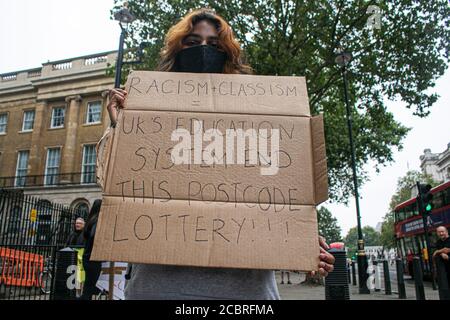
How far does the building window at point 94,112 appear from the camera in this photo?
26578 millimetres

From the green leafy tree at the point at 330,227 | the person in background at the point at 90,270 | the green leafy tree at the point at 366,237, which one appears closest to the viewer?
the person in background at the point at 90,270

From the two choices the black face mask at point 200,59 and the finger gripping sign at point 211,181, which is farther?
the black face mask at point 200,59

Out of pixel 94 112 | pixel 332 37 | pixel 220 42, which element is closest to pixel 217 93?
pixel 220 42

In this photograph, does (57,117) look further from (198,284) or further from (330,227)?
(330,227)

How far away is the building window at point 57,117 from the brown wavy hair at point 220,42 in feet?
92.1

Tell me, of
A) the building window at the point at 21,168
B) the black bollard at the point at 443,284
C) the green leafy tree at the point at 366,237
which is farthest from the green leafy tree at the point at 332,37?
the green leafy tree at the point at 366,237

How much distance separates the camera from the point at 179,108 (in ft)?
5.62

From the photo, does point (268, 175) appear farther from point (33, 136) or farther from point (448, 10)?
point (33, 136)

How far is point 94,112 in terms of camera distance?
26766 mm

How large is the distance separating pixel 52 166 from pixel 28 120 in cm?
513

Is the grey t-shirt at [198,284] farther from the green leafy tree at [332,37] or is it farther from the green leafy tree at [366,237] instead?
the green leafy tree at [366,237]

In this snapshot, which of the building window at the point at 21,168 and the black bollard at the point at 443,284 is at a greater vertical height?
the building window at the point at 21,168

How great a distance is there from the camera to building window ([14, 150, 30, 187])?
27.1 m

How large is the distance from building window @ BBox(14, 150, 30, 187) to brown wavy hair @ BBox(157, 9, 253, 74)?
2864 cm
